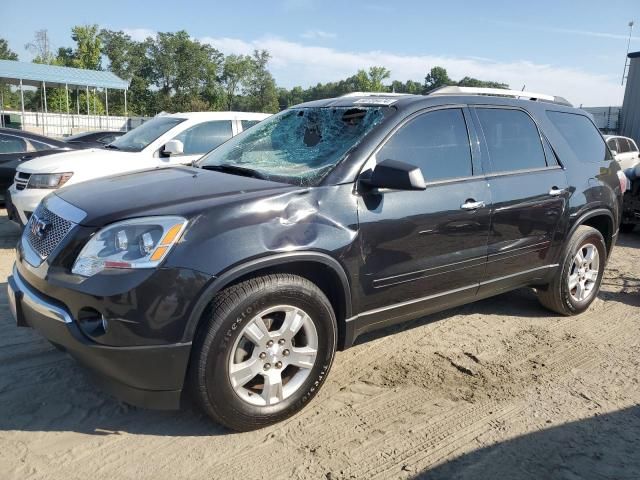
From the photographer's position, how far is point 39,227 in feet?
9.93

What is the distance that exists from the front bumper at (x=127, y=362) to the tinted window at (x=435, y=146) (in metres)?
1.73

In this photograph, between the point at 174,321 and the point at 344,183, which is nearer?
the point at 174,321

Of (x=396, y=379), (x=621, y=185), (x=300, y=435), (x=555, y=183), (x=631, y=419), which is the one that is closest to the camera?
(x=300, y=435)

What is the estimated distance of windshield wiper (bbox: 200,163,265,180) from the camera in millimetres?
3361

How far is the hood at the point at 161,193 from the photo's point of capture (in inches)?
105

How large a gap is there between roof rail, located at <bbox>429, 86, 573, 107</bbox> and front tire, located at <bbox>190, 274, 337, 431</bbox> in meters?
2.09

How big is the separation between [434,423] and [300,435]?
78cm

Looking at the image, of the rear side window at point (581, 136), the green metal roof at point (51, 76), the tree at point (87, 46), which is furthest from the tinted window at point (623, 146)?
the tree at point (87, 46)

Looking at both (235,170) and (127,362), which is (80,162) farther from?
(127,362)

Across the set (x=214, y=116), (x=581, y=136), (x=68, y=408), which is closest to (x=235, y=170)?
(x=68, y=408)

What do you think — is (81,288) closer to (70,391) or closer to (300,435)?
(70,391)

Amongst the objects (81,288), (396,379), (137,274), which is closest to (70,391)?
(81,288)

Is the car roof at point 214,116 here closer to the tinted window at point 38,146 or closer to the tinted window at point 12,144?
the tinted window at point 38,146

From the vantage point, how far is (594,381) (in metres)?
3.57
